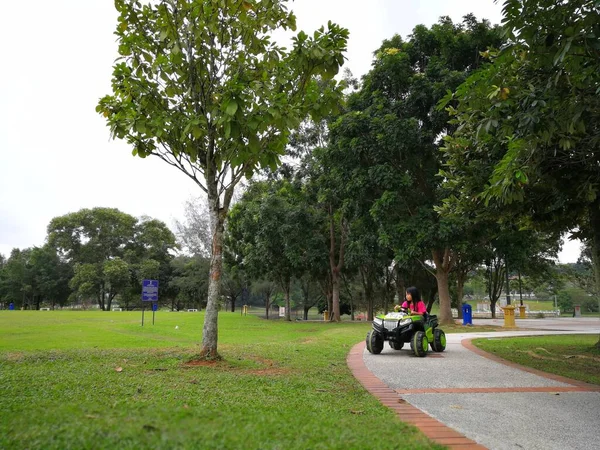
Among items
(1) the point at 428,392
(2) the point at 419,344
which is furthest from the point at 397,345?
(1) the point at 428,392

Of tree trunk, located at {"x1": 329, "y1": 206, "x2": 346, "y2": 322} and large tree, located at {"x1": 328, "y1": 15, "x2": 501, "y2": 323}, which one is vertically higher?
large tree, located at {"x1": 328, "y1": 15, "x2": 501, "y2": 323}

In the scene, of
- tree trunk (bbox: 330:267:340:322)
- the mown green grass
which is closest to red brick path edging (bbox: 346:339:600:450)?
the mown green grass

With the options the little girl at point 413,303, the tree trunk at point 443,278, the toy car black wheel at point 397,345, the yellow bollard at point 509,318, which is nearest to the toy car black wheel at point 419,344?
the toy car black wheel at point 397,345

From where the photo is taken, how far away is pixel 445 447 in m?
3.73

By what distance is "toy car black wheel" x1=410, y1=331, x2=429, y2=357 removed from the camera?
9.49m

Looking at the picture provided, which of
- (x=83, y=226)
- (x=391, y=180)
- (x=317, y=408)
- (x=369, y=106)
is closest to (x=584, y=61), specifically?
(x=317, y=408)

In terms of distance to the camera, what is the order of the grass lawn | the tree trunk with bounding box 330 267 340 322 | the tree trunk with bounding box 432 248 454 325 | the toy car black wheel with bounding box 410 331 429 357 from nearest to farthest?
the grass lawn
the toy car black wheel with bounding box 410 331 429 357
the tree trunk with bounding box 432 248 454 325
the tree trunk with bounding box 330 267 340 322

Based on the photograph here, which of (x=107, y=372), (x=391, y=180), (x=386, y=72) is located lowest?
(x=107, y=372)

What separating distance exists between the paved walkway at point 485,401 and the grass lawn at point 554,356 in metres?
0.57

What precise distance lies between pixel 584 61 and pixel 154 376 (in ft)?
22.2

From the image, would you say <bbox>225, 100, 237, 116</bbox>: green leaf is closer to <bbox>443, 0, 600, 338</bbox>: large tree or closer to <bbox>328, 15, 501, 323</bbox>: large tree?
<bbox>443, 0, 600, 338</bbox>: large tree

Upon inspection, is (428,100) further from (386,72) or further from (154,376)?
(154,376)

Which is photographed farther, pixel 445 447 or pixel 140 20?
pixel 140 20

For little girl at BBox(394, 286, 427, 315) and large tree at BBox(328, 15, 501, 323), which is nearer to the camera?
little girl at BBox(394, 286, 427, 315)
